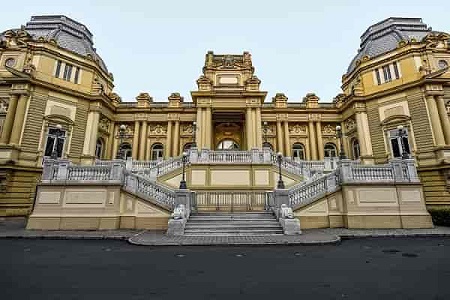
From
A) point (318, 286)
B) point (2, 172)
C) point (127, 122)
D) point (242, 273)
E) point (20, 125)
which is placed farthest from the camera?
point (127, 122)

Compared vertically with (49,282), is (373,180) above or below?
above

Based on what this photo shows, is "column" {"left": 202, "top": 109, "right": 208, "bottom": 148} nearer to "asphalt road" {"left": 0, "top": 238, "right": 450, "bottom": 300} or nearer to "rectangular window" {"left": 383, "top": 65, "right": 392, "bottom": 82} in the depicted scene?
"asphalt road" {"left": 0, "top": 238, "right": 450, "bottom": 300}

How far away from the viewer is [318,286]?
4.41 m

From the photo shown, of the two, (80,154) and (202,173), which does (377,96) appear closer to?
(202,173)

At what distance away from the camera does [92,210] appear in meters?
12.1

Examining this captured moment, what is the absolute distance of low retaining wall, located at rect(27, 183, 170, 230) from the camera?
39.1 ft

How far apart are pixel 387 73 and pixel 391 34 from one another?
580cm

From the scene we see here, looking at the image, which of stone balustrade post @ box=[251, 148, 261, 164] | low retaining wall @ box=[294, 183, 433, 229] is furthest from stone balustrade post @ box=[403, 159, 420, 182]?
stone balustrade post @ box=[251, 148, 261, 164]

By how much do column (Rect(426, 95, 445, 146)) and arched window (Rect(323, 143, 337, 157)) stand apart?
8911mm

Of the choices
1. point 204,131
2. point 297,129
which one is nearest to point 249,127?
point 204,131

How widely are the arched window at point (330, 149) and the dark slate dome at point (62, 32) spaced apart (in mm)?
27968

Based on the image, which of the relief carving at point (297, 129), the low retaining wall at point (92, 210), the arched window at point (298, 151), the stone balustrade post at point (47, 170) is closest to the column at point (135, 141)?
the stone balustrade post at point (47, 170)

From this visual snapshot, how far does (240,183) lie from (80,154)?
51.3 ft

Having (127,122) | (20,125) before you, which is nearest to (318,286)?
(20,125)
